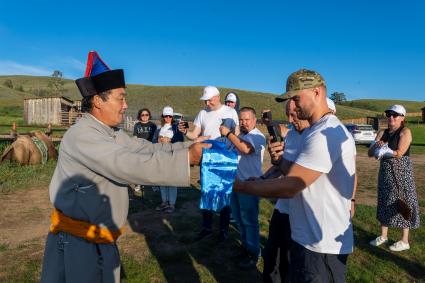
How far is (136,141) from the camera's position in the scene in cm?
274

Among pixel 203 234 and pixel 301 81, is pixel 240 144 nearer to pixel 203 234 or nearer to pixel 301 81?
pixel 301 81

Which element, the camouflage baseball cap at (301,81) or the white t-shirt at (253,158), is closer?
the camouflage baseball cap at (301,81)

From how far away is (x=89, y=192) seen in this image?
2.23 metres

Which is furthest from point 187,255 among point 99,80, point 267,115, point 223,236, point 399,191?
point 99,80

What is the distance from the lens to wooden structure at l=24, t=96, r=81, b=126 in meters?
42.4

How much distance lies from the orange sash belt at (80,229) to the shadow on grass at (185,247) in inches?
105

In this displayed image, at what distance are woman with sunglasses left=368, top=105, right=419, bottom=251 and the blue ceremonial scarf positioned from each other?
14.0ft

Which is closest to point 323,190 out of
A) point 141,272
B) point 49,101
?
Answer: point 141,272

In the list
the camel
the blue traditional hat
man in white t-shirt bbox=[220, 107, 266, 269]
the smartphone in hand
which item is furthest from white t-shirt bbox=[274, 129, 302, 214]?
the camel

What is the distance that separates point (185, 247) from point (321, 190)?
3916 mm

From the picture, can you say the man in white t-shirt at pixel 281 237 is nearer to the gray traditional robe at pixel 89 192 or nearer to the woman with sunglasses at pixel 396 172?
the gray traditional robe at pixel 89 192

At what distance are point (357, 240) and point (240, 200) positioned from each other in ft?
8.10

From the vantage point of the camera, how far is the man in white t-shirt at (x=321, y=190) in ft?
7.28

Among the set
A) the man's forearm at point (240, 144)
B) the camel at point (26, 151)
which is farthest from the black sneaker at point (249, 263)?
the camel at point (26, 151)
